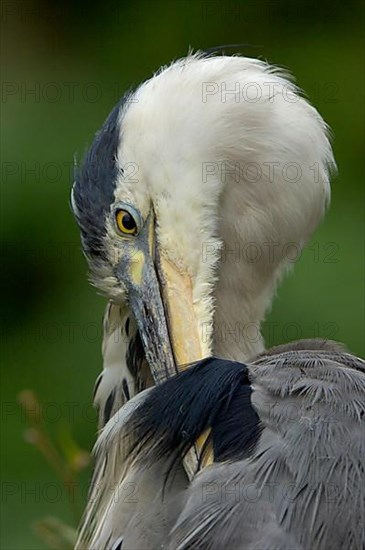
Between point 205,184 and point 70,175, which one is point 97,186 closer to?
point 205,184

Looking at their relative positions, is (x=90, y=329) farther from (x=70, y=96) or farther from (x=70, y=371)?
(x=70, y=96)

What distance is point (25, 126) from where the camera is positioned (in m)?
5.48

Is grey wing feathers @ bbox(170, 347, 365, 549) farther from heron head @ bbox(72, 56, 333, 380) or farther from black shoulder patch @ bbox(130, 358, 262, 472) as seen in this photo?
heron head @ bbox(72, 56, 333, 380)

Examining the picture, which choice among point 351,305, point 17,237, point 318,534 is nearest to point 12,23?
point 17,237

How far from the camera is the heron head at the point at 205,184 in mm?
2654

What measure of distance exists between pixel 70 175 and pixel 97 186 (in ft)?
4.27

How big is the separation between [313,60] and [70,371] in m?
1.94

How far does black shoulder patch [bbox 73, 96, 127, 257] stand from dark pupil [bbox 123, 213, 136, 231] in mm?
44

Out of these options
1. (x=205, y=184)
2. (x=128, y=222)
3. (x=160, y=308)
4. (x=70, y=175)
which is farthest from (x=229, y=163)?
(x=70, y=175)

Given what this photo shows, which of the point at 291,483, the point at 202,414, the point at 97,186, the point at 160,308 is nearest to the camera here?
the point at 291,483

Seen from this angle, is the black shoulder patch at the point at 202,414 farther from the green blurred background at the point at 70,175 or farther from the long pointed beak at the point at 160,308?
the green blurred background at the point at 70,175

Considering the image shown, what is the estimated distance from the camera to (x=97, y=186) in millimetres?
2719

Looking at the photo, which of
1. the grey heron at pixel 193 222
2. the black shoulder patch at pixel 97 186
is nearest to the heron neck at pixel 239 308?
the grey heron at pixel 193 222

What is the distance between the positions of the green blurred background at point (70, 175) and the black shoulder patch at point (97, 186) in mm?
1479
